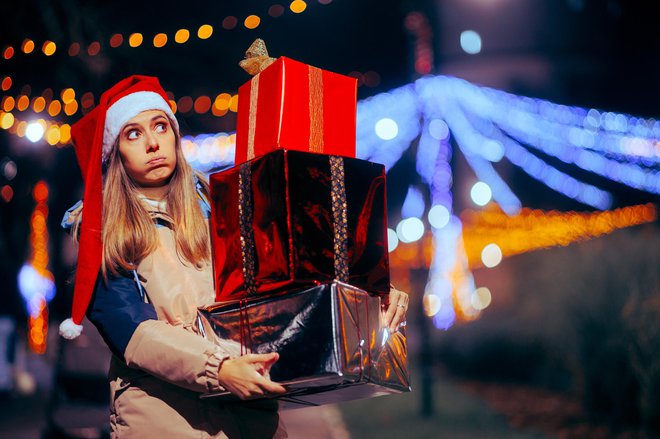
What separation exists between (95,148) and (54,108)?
647 cm

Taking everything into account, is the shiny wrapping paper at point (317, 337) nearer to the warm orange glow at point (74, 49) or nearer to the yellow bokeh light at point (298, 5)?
the yellow bokeh light at point (298, 5)

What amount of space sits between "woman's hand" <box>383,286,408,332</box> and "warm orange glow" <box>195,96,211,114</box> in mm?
7384

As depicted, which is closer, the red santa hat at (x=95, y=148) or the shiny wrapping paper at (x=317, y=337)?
the shiny wrapping paper at (x=317, y=337)

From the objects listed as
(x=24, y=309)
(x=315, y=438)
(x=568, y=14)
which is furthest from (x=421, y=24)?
(x=568, y=14)

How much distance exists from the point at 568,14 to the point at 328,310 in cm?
2696

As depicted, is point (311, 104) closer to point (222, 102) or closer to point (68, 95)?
point (68, 95)

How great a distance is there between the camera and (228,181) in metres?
2.39

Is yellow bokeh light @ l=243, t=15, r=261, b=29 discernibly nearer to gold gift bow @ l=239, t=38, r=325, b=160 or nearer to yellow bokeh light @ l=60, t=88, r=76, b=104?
yellow bokeh light @ l=60, t=88, r=76, b=104

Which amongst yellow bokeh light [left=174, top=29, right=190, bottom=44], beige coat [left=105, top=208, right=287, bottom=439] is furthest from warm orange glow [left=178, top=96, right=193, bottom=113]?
beige coat [left=105, top=208, right=287, bottom=439]

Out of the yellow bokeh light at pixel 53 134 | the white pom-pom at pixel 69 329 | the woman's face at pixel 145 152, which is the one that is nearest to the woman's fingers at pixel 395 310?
the woman's face at pixel 145 152

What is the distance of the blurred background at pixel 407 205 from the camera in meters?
7.68

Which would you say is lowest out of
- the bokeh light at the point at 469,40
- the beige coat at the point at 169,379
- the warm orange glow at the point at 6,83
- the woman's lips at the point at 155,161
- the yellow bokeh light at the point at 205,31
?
the beige coat at the point at 169,379

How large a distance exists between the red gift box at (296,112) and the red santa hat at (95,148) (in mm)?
398

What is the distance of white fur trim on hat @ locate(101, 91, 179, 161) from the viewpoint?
103 inches
